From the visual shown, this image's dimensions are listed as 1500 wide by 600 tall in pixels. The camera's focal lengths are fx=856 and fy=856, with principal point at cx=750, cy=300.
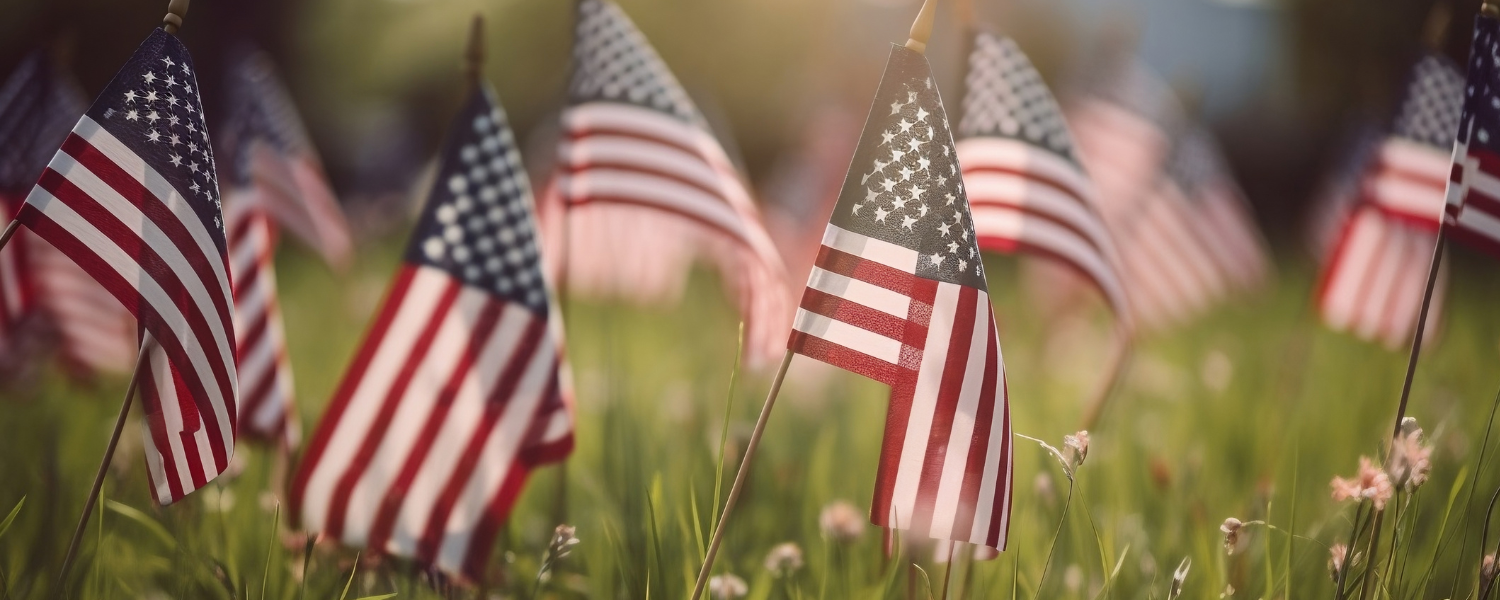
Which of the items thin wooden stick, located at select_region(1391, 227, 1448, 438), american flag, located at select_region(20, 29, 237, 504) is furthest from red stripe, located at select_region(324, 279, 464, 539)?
thin wooden stick, located at select_region(1391, 227, 1448, 438)

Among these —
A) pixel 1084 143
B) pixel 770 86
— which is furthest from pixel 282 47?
pixel 1084 143

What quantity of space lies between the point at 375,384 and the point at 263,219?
1229mm

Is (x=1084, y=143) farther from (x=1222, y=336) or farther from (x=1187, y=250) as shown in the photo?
(x=1222, y=336)

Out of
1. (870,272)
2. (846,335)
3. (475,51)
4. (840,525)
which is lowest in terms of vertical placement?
(840,525)

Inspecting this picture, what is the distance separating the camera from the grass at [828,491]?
2.21 metres

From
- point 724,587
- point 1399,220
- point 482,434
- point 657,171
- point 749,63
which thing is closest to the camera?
point 724,587

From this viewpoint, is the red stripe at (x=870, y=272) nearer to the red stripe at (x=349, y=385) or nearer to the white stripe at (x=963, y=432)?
the white stripe at (x=963, y=432)

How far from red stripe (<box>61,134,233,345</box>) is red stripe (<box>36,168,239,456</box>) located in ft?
0.07

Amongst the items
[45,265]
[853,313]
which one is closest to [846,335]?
[853,313]

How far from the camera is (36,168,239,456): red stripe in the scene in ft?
5.74

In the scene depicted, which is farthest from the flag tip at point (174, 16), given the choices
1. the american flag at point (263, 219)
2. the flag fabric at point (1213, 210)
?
the flag fabric at point (1213, 210)

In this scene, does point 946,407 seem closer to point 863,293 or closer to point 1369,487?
point 863,293

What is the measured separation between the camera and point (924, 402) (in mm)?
1717

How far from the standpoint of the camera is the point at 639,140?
2670mm
